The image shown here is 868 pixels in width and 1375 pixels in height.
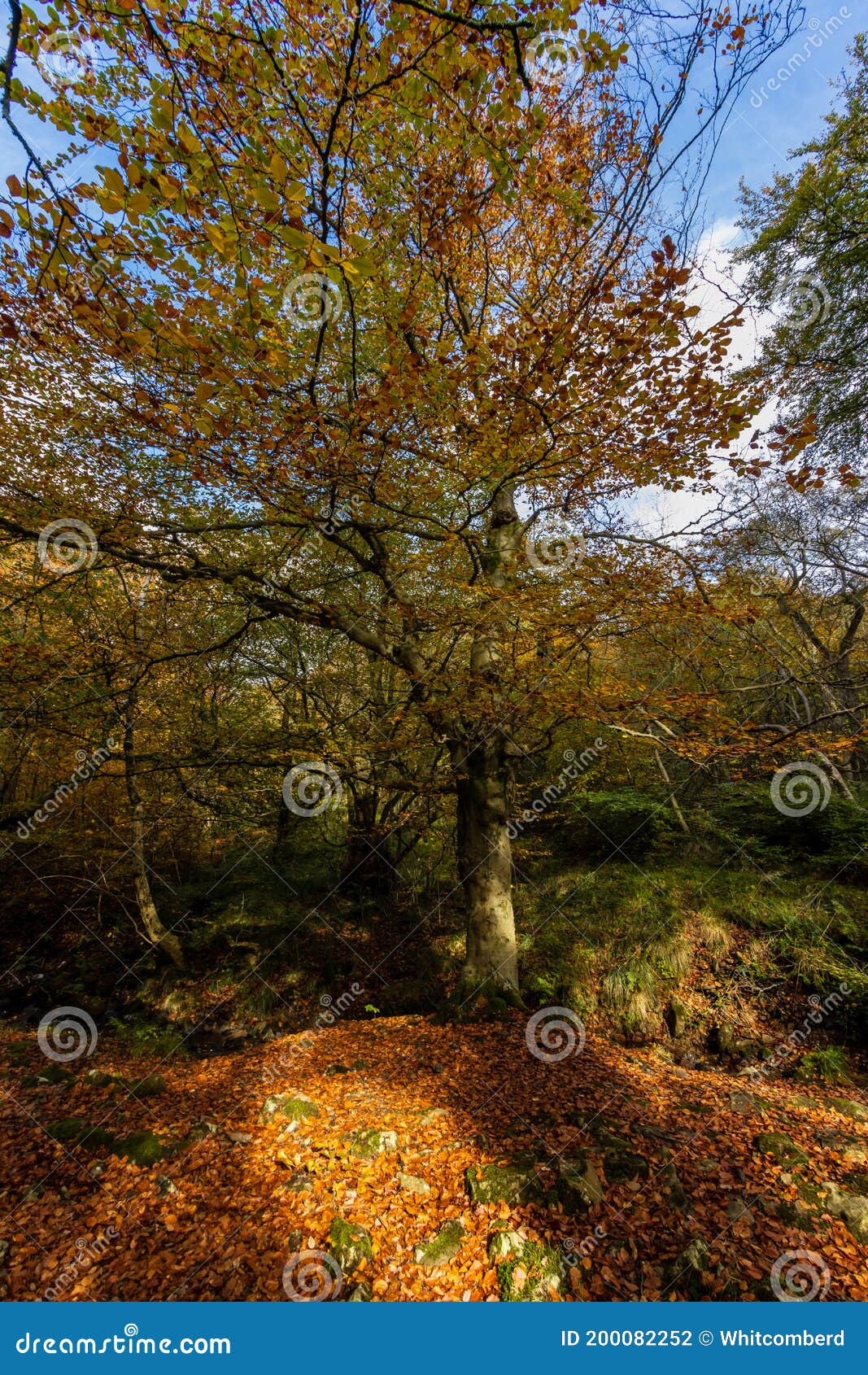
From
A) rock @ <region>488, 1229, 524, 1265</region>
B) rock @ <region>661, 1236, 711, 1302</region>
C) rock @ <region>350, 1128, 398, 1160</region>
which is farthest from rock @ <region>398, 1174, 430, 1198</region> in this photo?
rock @ <region>661, 1236, 711, 1302</region>

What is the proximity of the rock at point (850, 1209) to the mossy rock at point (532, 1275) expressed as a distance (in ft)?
6.18

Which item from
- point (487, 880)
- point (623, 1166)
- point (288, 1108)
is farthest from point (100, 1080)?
point (623, 1166)

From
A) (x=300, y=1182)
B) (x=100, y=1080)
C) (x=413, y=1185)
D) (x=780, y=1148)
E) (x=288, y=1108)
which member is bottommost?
(x=100, y=1080)

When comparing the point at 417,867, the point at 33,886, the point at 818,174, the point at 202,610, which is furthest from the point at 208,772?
the point at 818,174

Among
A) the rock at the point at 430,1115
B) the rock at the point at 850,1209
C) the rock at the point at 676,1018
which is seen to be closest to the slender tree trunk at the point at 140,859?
the rock at the point at 430,1115

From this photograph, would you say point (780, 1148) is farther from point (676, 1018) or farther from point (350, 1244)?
point (350, 1244)

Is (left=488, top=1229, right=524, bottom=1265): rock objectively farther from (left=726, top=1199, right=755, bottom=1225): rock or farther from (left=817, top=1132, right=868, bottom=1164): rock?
(left=817, top=1132, right=868, bottom=1164): rock

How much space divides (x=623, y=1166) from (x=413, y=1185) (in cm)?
148

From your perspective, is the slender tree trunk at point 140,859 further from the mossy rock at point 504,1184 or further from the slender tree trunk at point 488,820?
the mossy rock at point 504,1184

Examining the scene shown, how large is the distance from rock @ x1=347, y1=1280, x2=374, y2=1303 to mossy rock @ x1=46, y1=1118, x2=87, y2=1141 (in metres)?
2.76

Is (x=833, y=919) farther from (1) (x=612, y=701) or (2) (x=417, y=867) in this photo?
(2) (x=417, y=867)

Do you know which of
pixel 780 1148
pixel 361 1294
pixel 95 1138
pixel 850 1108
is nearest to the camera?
pixel 361 1294

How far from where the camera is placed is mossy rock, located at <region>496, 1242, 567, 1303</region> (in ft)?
9.34

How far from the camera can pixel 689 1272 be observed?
9.53ft
